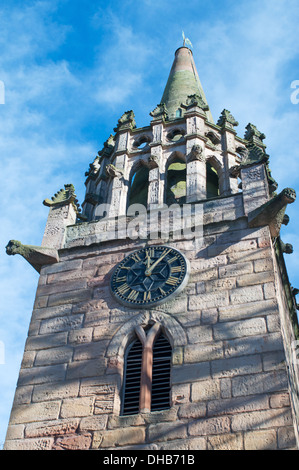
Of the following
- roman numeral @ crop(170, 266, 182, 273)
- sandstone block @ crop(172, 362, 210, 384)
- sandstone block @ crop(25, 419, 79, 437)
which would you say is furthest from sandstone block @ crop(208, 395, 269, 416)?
roman numeral @ crop(170, 266, 182, 273)

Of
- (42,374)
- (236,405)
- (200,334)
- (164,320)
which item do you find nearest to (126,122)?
(164,320)

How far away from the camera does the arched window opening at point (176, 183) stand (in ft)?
65.7

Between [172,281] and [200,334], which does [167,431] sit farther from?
[172,281]

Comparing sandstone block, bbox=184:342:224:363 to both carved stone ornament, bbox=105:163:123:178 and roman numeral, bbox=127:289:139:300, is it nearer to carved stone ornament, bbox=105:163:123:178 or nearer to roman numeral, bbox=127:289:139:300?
roman numeral, bbox=127:289:139:300

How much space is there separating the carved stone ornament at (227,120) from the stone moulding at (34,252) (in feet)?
22.1

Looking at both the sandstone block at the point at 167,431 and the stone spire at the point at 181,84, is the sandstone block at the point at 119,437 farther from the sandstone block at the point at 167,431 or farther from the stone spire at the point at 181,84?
the stone spire at the point at 181,84

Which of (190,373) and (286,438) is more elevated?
(190,373)

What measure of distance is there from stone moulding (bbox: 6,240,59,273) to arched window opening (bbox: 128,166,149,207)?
4208 millimetres

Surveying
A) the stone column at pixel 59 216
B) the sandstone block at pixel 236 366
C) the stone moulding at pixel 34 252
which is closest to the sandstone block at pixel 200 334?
the sandstone block at pixel 236 366

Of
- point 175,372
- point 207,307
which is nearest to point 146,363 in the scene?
point 175,372

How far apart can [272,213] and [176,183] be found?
5.39 m

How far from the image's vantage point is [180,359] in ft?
45.7

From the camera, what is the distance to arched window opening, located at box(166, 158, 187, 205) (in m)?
20.0

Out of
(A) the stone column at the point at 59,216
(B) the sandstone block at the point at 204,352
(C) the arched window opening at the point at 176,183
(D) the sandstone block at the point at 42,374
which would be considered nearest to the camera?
(B) the sandstone block at the point at 204,352
